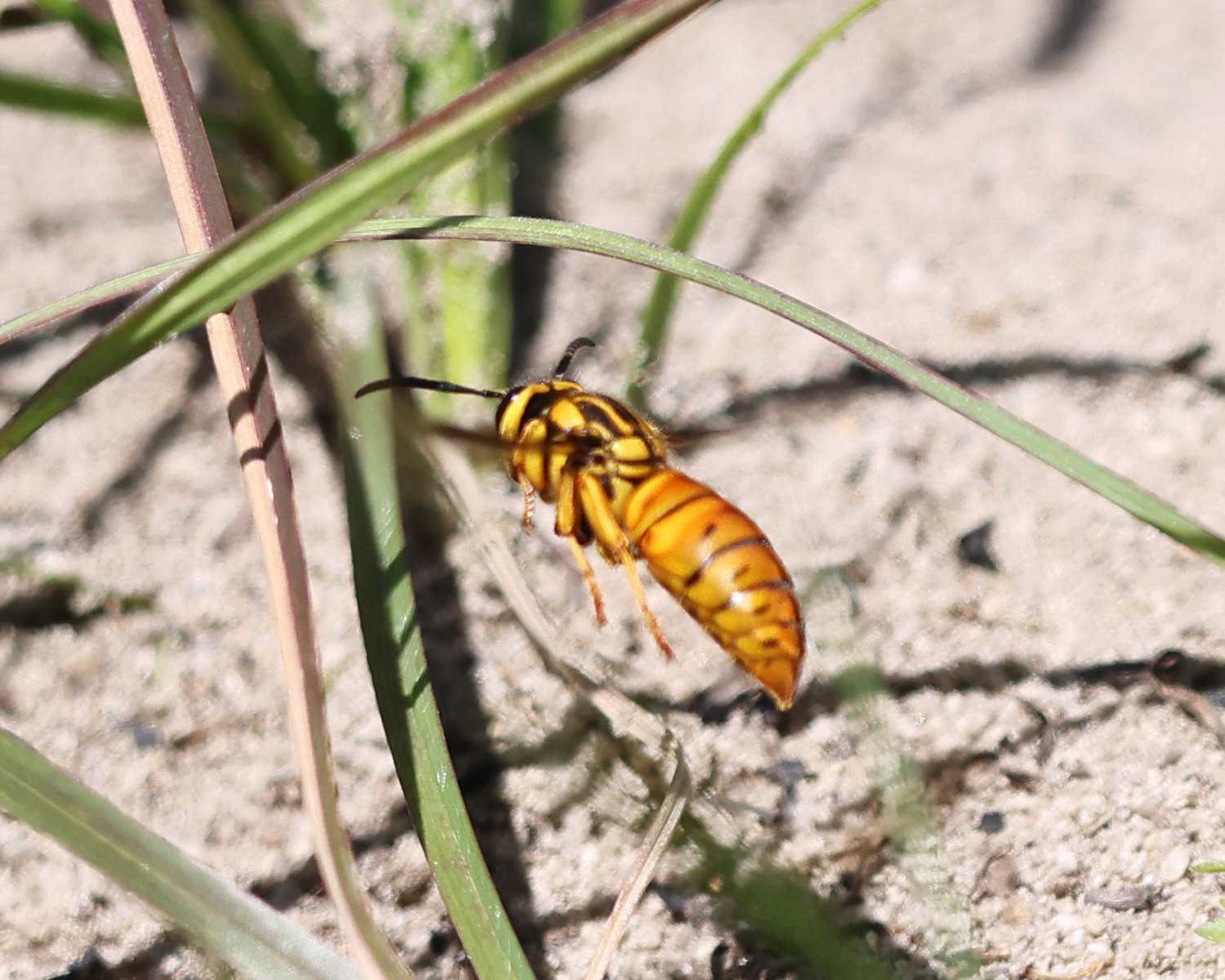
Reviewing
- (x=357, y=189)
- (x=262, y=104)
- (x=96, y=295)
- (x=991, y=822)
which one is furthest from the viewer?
(x=262, y=104)

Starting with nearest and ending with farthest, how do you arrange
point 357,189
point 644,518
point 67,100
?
point 357,189 < point 644,518 < point 67,100

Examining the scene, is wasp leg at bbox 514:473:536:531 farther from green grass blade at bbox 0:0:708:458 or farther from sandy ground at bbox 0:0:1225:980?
green grass blade at bbox 0:0:708:458

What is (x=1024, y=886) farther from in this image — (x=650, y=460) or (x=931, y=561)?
(x=650, y=460)

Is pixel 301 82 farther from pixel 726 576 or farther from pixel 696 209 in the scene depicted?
pixel 726 576

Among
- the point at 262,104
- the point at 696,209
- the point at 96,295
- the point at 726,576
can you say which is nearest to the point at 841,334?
the point at 726,576

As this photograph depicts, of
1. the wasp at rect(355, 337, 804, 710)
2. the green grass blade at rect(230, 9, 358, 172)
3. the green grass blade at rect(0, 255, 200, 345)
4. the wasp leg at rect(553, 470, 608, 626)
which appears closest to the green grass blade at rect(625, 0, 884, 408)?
the wasp at rect(355, 337, 804, 710)

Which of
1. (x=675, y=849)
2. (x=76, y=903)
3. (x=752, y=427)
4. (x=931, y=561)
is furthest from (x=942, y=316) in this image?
(x=76, y=903)
